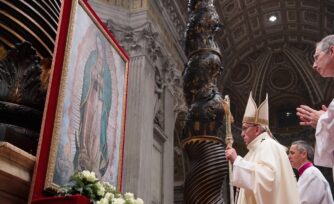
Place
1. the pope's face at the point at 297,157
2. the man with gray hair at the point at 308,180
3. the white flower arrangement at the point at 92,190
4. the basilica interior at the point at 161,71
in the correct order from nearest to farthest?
the white flower arrangement at the point at 92,190
the basilica interior at the point at 161,71
the man with gray hair at the point at 308,180
the pope's face at the point at 297,157

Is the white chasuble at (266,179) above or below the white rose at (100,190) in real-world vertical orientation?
above

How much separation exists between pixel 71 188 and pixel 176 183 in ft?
38.4

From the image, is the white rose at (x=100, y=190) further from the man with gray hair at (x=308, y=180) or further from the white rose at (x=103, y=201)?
the man with gray hair at (x=308, y=180)

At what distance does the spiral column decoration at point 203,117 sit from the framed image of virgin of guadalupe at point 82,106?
2.43 ft

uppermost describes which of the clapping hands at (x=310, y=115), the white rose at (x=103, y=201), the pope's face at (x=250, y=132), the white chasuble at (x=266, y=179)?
the pope's face at (x=250, y=132)

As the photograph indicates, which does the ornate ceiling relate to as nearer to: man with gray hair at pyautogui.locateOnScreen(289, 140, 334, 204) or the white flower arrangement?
man with gray hair at pyautogui.locateOnScreen(289, 140, 334, 204)

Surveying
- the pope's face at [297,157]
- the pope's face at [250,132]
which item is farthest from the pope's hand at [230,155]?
the pope's face at [297,157]

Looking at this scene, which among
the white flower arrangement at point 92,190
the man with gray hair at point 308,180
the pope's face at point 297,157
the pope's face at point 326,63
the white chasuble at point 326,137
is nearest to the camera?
the white chasuble at point 326,137

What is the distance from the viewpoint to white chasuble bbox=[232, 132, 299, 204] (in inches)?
111

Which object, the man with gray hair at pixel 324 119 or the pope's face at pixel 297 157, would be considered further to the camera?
the pope's face at pixel 297 157

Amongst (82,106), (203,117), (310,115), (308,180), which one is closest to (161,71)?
(308,180)

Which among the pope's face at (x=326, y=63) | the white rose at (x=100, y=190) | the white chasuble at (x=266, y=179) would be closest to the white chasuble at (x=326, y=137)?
the pope's face at (x=326, y=63)

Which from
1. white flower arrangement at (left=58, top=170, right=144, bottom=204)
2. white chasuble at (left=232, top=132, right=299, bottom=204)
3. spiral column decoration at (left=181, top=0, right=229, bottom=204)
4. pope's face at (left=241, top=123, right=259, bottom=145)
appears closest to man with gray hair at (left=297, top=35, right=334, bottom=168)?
white chasuble at (left=232, top=132, right=299, bottom=204)

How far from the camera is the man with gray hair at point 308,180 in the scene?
3.70m
